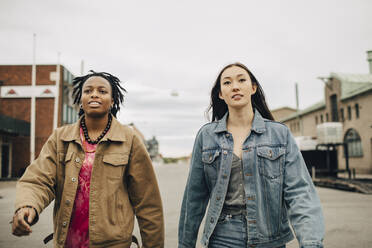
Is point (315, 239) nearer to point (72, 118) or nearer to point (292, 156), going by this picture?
point (292, 156)

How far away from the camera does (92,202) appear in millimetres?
2789

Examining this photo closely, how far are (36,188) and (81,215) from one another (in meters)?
0.40

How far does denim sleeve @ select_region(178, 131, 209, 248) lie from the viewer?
2.88m

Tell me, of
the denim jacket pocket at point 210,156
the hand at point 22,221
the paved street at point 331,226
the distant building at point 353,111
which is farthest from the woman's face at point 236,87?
the distant building at point 353,111

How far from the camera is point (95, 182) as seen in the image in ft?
9.34

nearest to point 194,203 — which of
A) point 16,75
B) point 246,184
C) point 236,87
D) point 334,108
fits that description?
point 246,184

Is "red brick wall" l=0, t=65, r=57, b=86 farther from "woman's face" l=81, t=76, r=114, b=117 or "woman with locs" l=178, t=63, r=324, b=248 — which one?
"woman with locs" l=178, t=63, r=324, b=248

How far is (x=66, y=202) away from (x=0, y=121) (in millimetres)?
27211

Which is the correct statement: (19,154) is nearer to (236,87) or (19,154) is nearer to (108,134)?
(108,134)

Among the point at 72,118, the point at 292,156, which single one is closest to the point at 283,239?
the point at 292,156

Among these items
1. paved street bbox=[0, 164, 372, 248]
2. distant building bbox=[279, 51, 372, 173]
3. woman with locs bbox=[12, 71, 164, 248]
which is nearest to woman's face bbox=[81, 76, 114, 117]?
woman with locs bbox=[12, 71, 164, 248]

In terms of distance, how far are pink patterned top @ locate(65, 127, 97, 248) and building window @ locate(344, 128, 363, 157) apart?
33.8m

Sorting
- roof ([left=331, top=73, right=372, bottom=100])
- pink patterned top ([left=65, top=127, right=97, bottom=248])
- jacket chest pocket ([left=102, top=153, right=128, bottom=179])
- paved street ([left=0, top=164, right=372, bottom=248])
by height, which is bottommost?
paved street ([left=0, top=164, right=372, bottom=248])

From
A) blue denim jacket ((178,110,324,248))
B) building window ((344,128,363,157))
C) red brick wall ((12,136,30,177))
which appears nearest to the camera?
blue denim jacket ((178,110,324,248))
